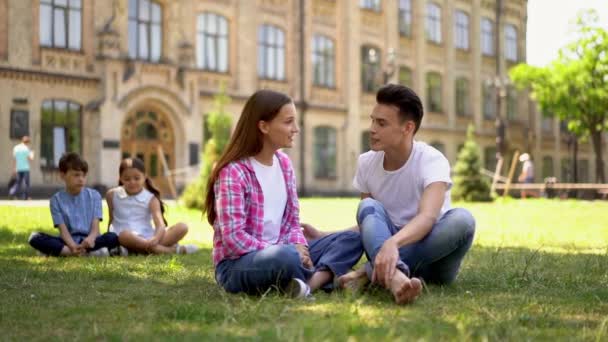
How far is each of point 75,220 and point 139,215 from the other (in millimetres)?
635

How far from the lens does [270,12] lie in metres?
30.5

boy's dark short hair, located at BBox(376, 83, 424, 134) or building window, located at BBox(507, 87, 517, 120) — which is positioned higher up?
building window, located at BBox(507, 87, 517, 120)

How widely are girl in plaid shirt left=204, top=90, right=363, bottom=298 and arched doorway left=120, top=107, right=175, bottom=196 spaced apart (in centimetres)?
2146

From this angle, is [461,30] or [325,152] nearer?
[325,152]

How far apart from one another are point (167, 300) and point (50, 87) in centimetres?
2108

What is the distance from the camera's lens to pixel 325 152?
32.7 metres

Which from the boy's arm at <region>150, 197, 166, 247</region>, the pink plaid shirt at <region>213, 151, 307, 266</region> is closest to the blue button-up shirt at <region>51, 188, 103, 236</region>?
the boy's arm at <region>150, 197, 166, 247</region>

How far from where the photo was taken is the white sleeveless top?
8.14m

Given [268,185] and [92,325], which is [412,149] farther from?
[92,325]

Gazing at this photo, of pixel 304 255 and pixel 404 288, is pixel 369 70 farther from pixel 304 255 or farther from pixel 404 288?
pixel 404 288

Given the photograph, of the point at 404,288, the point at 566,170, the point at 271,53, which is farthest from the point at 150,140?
the point at 566,170

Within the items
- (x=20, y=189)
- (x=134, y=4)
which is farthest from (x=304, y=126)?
(x=20, y=189)

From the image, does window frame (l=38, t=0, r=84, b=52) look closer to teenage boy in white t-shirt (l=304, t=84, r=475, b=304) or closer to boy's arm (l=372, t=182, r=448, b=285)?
teenage boy in white t-shirt (l=304, t=84, r=475, b=304)

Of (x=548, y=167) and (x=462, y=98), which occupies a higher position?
(x=462, y=98)
